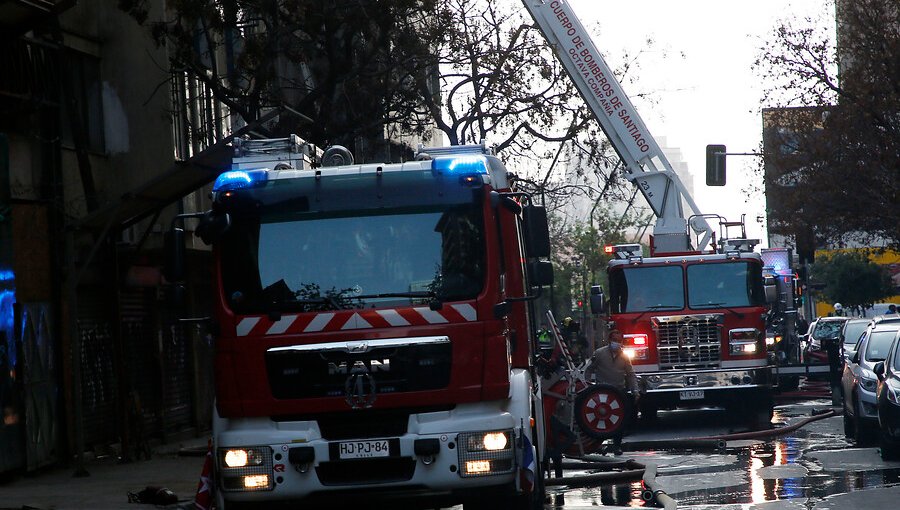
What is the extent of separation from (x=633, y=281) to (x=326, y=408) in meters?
13.8

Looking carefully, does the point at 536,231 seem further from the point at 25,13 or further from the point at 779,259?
the point at 779,259

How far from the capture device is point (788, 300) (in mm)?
31375

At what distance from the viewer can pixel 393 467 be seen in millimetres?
9852

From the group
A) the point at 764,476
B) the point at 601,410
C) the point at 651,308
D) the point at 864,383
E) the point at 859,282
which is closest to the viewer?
the point at 764,476

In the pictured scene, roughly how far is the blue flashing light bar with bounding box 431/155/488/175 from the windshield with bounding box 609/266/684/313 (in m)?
13.0

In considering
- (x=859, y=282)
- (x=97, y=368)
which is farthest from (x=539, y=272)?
(x=859, y=282)

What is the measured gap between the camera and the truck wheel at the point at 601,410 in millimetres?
17609

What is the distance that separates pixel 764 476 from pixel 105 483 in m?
7.52

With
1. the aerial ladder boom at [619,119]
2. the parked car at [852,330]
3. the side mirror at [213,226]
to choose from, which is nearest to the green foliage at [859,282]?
the parked car at [852,330]

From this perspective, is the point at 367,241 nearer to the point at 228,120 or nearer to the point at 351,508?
the point at 351,508

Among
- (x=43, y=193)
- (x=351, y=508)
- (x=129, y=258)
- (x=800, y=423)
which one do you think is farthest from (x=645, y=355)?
(x=351, y=508)

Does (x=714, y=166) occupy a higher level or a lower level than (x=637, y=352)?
higher

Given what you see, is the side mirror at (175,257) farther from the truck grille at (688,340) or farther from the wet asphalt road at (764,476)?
the truck grille at (688,340)

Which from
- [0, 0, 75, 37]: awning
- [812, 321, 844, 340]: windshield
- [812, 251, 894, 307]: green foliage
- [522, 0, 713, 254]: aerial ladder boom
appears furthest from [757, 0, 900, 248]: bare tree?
[812, 251, 894, 307]: green foliage
